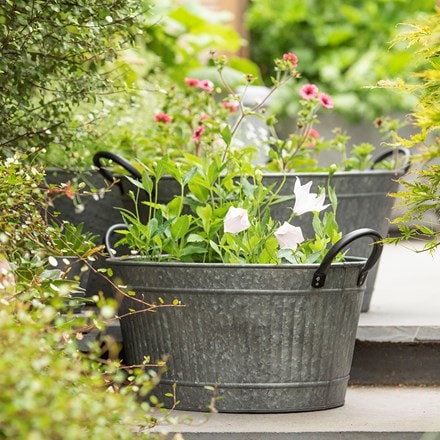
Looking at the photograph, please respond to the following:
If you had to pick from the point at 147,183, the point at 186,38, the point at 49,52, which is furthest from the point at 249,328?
the point at 186,38

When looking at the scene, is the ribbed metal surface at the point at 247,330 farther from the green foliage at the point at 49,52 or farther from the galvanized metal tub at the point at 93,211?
the galvanized metal tub at the point at 93,211

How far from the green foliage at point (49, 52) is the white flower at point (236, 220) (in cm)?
70

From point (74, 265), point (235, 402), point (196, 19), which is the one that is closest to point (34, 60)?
point (74, 265)

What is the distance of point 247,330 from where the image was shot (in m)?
2.62

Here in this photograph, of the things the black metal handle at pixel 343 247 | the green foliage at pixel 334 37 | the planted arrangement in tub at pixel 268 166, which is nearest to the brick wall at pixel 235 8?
the green foliage at pixel 334 37

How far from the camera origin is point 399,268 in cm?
529

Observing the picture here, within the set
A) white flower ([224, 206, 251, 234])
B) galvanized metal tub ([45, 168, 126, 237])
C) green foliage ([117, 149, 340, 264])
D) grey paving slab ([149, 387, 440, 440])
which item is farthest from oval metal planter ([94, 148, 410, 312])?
grey paving slab ([149, 387, 440, 440])

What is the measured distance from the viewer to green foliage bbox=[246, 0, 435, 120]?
7.71 meters

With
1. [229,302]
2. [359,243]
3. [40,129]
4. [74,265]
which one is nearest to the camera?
[229,302]

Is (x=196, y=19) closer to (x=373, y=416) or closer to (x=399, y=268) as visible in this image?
(x=399, y=268)

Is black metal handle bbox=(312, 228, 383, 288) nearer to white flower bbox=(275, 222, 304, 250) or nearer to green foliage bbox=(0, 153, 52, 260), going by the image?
white flower bbox=(275, 222, 304, 250)

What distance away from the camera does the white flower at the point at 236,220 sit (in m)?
2.58

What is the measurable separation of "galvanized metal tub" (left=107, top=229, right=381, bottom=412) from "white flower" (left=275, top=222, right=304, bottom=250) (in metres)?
0.08

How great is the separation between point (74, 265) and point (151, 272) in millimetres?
378
